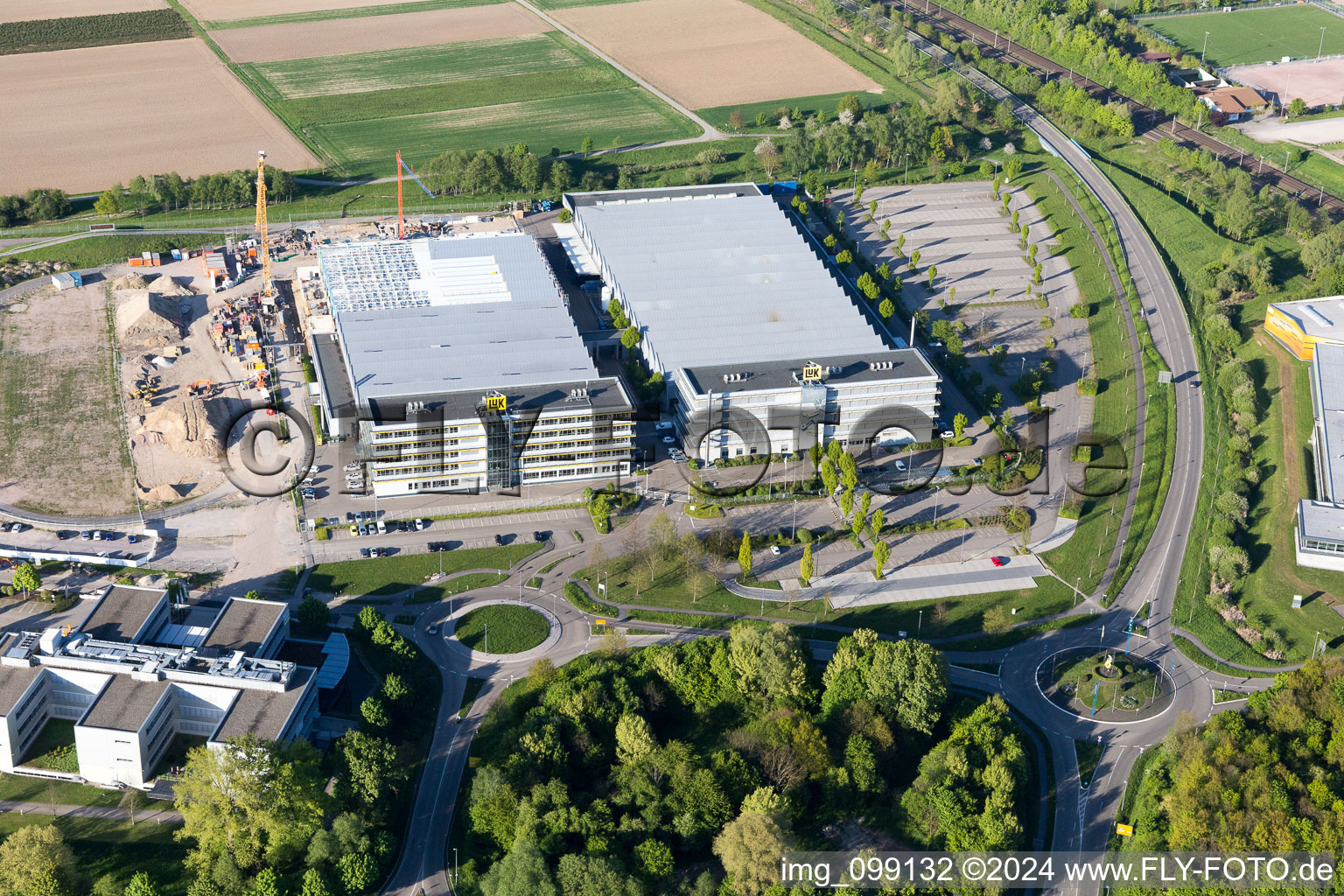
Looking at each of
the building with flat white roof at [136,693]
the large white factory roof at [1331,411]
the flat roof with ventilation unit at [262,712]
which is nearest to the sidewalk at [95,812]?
the building with flat white roof at [136,693]

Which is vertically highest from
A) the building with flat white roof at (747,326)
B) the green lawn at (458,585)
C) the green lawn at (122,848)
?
the building with flat white roof at (747,326)

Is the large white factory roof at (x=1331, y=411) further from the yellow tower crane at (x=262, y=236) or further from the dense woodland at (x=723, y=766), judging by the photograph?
the yellow tower crane at (x=262, y=236)

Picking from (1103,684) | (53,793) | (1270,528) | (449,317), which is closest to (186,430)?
(449,317)

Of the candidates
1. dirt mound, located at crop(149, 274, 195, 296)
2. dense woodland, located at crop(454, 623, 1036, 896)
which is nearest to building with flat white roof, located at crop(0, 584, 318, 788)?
dense woodland, located at crop(454, 623, 1036, 896)

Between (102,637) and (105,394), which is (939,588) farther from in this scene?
A: (105,394)

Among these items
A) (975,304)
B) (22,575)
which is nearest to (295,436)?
(22,575)
